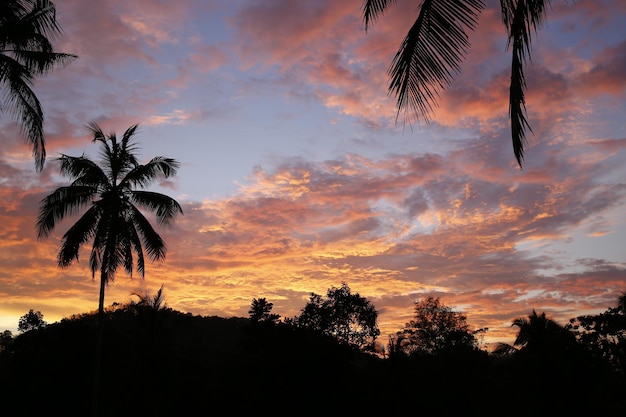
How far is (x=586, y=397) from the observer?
104 ft

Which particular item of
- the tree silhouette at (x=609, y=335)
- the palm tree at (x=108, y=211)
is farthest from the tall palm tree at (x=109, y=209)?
the tree silhouette at (x=609, y=335)

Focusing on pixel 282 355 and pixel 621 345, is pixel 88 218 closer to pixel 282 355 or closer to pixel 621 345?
pixel 282 355

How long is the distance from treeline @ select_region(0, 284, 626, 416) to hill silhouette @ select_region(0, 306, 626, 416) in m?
0.06

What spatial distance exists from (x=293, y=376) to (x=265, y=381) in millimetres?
1555

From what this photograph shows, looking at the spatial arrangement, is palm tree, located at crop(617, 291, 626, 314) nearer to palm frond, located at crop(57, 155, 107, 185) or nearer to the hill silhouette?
the hill silhouette

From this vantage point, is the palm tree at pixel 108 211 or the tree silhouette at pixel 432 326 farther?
the tree silhouette at pixel 432 326

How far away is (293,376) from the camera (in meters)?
28.8

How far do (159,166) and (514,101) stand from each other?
20.5 m

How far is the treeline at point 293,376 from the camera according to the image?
2828 cm

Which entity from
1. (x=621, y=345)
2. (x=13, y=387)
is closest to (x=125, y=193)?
(x=13, y=387)

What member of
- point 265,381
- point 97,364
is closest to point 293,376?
point 265,381

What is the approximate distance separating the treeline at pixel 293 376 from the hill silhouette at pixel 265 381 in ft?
0.21

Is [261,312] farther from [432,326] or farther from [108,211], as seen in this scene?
[432,326]

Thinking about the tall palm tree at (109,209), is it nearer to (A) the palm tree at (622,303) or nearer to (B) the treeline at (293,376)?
(B) the treeline at (293,376)
